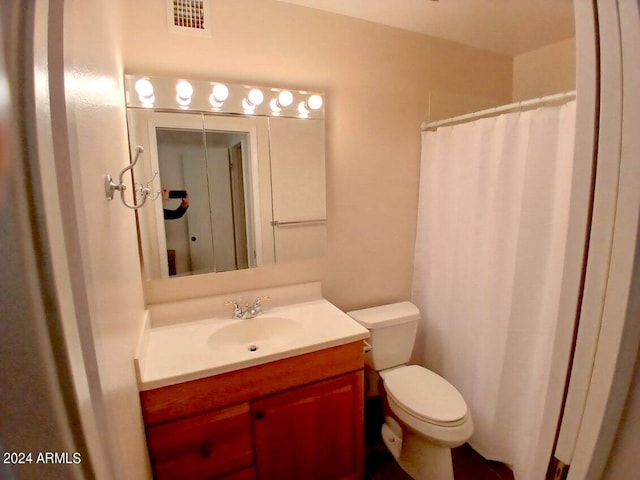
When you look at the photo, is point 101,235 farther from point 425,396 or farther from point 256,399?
point 425,396

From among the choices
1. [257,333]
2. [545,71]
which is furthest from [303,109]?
[545,71]

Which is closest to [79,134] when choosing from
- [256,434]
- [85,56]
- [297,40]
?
[85,56]

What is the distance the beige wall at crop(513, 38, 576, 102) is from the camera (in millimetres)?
1825

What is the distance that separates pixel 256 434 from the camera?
4.01 feet

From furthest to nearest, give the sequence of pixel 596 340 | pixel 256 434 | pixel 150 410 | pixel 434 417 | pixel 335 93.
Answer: pixel 335 93 < pixel 434 417 < pixel 256 434 < pixel 150 410 < pixel 596 340

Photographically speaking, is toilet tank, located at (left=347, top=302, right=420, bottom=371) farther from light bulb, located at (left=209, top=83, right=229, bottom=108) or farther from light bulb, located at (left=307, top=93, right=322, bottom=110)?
light bulb, located at (left=209, top=83, right=229, bottom=108)

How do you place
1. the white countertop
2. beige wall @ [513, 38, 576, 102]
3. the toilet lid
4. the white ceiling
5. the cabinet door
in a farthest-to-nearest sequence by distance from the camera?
beige wall @ [513, 38, 576, 102] → the white ceiling → the toilet lid → the cabinet door → the white countertop

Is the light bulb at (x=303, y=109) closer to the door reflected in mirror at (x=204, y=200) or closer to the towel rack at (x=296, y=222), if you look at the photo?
the door reflected in mirror at (x=204, y=200)

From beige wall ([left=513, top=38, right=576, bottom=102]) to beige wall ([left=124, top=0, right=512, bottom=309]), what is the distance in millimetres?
73

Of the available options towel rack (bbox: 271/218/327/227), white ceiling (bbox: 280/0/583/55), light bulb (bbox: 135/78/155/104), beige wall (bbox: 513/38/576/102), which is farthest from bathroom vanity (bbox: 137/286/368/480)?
beige wall (bbox: 513/38/576/102)

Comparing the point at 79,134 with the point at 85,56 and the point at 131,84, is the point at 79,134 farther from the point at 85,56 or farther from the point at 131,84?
the point at 131,84

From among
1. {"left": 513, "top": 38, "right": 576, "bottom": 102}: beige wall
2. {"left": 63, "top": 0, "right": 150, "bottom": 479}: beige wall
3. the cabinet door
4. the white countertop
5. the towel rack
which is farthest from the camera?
{"left": 513, "top": 38, "right": 576, "bottom": 102}: beige wall

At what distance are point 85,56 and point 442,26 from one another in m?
1.83

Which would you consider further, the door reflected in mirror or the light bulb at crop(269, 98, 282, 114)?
the light bulb at crop(269, 98, 282, 114)
